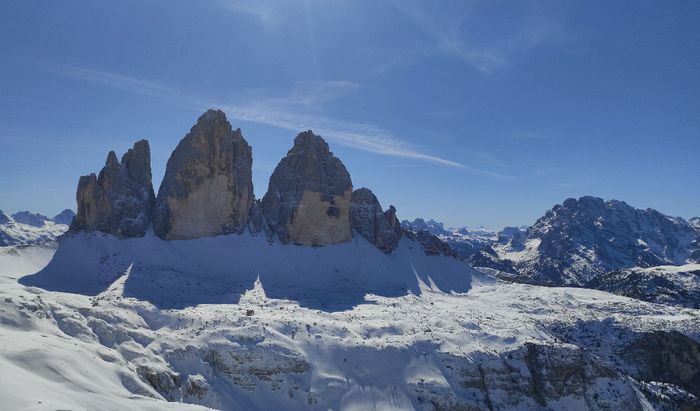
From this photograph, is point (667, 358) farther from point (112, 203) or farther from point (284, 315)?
point (112, 203)

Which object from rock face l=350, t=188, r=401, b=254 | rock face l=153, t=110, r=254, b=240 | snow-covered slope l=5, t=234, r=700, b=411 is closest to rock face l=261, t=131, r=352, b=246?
snow-covered slope l=5, t=234, r=700, b=411

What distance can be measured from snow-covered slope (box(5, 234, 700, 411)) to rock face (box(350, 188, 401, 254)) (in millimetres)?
12869

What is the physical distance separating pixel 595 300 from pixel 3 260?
3709 inches

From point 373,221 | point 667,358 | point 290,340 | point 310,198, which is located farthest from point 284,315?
point 667,358

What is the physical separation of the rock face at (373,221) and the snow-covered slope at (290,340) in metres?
12.9

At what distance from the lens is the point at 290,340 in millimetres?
49875

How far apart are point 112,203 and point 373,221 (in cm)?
4888

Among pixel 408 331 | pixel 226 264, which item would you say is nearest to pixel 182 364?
pixel 408 331

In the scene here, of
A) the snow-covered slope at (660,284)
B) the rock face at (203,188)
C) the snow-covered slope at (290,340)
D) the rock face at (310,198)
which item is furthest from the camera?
the snow-covered slope at (660,284)

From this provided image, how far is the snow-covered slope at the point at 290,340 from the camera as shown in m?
34.4

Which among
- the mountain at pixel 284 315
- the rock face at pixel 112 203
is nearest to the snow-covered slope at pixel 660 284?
the mountain at pixel 284 315

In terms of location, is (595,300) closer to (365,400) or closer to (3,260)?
(365,400)

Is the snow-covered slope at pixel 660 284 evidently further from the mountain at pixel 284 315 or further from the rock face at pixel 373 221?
the rock face at pixel 373 221

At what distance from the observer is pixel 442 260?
104 m
